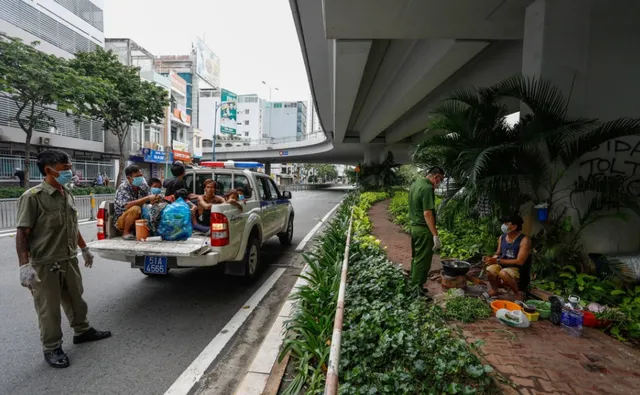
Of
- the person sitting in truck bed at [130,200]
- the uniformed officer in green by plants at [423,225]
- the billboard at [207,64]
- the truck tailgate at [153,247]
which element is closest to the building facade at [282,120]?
the billboard at [207,64]

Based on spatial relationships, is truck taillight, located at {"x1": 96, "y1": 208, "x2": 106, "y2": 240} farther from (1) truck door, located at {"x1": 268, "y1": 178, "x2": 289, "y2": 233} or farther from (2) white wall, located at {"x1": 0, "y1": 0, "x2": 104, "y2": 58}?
(2) white wall, located at {"x1": 0, "y1": 0, "x2": 104, "y2": 58}

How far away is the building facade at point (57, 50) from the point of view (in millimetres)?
17797

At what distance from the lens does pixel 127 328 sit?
371 centimetres

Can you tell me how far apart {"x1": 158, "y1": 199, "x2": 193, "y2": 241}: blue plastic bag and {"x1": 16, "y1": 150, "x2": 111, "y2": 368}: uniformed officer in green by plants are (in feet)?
3.36

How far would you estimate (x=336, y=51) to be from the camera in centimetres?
695

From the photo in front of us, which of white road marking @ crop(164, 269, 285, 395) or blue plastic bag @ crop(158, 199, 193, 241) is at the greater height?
blue plastic bag @ crop(158, 199, 193, 241)

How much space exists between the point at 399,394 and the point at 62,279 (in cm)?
314

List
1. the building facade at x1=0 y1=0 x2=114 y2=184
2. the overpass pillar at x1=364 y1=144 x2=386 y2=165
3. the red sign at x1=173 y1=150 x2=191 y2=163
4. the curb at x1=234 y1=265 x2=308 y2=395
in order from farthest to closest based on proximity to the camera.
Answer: the red sign at x1=173 y1=150 x2=191 y2=163 < the overpass pillar at x1=364 y1=144 x2=386 y2=165 < the building facade at x1=0 y1=0 x2=114 y2=184 < the curb at x1=234 y1=265 x2=308 y2=395

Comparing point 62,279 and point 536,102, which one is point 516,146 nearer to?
point 536,102

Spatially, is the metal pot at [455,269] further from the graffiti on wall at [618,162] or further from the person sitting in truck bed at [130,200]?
the person sitting in truck bed at [130,200]

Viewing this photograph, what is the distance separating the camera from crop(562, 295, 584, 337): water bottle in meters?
3.26

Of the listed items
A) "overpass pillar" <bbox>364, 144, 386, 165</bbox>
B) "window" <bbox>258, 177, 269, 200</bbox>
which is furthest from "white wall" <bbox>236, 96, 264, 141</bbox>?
"window" <bbox>258, 177, 269, 200</bbox>

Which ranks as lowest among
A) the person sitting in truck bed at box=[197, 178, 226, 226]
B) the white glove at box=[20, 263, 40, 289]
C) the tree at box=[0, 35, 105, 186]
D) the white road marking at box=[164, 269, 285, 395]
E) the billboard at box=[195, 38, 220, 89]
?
the white road marking at box=[164, 269, 285, 395]

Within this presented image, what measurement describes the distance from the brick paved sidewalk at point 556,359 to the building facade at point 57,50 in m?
21.9
